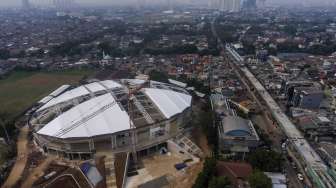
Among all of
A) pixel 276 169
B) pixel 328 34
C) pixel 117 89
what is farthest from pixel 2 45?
pixel 328 34

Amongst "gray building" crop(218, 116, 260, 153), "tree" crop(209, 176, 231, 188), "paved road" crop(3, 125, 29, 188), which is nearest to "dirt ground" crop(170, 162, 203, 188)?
"tree" crop(209, 176, 231, 188)

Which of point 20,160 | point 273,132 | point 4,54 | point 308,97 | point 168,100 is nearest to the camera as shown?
point 20,160

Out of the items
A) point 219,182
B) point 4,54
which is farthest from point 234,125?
point 4,54

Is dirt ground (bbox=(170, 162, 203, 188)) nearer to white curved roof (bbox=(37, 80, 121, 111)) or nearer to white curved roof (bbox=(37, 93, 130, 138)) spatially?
white curved roof (bbox=(37, 93, 130, 138))

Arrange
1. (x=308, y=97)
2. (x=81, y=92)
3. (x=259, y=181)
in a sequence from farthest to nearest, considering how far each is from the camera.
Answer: (x=308, y=97) → (x=81, y=92) → (x=259, y=181)

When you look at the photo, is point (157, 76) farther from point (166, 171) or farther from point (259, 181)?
point (259, 181)

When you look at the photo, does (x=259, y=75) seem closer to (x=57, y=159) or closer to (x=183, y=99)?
(x=183, y=99)
